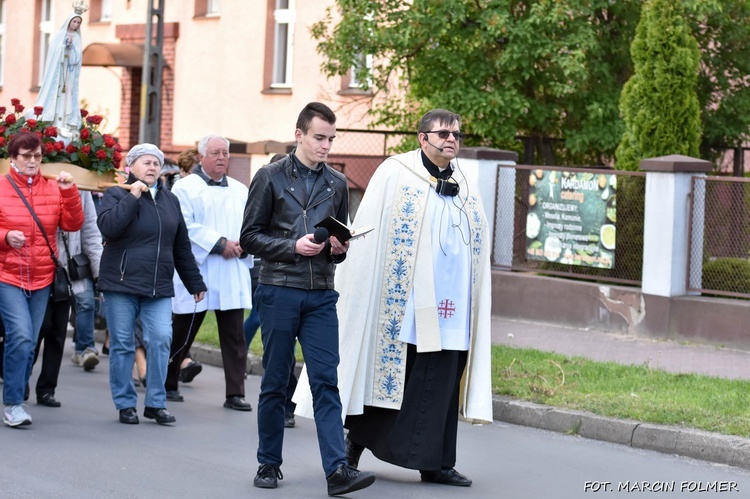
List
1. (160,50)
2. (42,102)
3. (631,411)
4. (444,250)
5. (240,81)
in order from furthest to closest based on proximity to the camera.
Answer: (240,81), (160,50), (42,102), (631,411), (444,250)

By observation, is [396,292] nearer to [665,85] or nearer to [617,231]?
[617,231]

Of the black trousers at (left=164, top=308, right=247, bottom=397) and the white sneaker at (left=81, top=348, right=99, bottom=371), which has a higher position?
the black trousers at (left=164, top=308, right=247, bottom=397)

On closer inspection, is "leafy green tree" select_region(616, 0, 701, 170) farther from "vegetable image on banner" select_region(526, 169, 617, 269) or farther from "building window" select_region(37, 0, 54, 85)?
"building window" select_region(37, 0, 54, 85)

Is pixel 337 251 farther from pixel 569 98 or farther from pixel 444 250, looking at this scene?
pixel 569 98

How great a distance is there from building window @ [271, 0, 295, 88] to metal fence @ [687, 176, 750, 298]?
1189cm

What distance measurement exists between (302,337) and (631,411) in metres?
3.18

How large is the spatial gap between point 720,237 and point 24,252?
7.48m

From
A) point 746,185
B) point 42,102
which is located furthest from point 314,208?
point 746,185

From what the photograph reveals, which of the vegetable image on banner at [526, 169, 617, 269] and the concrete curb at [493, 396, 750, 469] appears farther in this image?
the vegetable image on banner at [526, 169, 617, 269]

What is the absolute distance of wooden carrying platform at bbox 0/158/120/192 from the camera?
947 cm

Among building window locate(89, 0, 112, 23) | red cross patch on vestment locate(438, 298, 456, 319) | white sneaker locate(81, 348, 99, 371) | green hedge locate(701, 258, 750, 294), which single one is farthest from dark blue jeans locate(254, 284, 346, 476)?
building window locate(89, 0, 112, 23)

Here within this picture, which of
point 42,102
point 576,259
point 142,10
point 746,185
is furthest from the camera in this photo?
point 142,10

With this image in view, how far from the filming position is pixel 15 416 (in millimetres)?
8766

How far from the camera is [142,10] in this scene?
27.3 m
